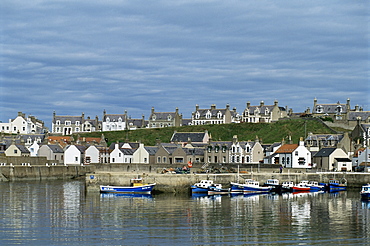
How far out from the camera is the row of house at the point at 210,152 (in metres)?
89.0

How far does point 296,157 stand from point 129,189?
3216 centimetres

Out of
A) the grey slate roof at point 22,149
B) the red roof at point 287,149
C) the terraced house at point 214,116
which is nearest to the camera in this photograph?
the red roof at point 287,149

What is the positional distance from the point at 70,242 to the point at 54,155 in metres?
69.2

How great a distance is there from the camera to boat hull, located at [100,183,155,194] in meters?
65.4

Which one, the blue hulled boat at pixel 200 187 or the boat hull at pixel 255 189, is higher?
the blue hulled boat at pixel 200 187

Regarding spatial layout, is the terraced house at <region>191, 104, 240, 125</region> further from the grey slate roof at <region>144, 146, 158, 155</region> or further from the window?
the window

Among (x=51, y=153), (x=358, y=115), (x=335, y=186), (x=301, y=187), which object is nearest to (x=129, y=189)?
(x=301, y=187)

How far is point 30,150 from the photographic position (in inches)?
4237

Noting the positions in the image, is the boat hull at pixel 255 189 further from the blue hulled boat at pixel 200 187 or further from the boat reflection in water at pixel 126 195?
the boat reflection in water at pixel 126 195

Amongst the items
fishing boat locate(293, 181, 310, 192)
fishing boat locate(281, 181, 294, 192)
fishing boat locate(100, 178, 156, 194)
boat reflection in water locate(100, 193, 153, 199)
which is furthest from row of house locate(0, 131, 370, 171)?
boat reflection in water locate(100, 193, 153, 199)

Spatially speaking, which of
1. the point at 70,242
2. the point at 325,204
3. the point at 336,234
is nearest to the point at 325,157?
the point at 325,204

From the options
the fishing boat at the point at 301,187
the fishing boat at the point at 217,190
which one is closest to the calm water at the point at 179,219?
the fishing boat at the point at 217,190

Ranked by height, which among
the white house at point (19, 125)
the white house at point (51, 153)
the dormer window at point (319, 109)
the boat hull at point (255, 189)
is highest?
the dormer window at point (319, 109)

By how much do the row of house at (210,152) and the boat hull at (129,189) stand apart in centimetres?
2710
